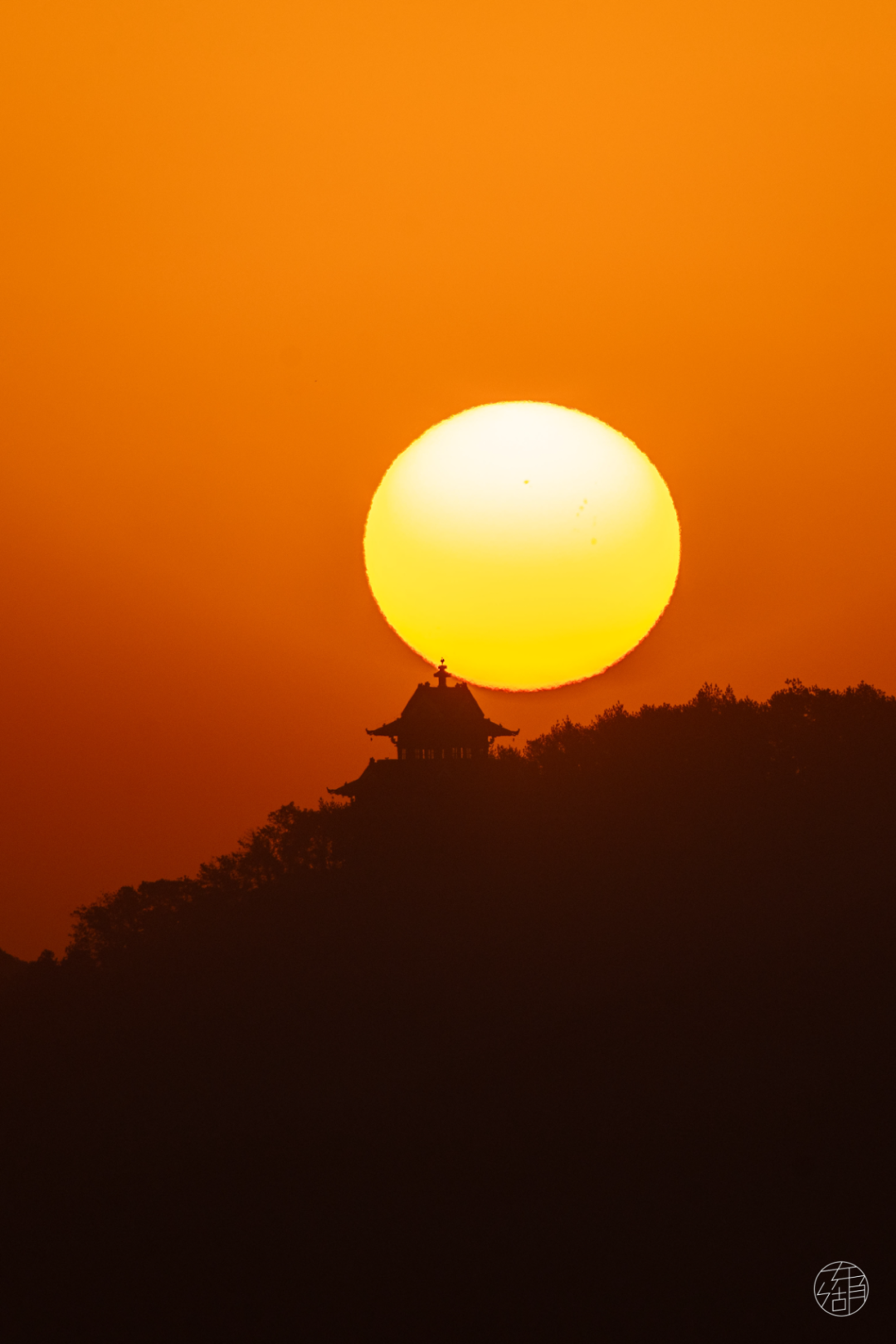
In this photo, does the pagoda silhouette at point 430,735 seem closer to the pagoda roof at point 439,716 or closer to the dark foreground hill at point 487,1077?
the pagoda roof at point 439,716

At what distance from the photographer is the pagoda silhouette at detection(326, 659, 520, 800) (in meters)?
50.6

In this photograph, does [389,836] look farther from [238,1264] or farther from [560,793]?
[238,1264]

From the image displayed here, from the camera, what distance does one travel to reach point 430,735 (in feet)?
168

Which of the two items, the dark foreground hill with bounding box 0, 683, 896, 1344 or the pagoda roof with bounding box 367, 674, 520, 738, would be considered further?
the pagoda roof with bounding box 367, 674, 520, 738

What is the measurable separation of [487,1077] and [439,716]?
1955cm

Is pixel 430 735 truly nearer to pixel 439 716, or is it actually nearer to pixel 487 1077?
pixel 439 716

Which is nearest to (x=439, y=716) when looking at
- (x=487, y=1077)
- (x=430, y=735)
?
(x=430, y=735)

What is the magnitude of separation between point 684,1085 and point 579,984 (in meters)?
4.39

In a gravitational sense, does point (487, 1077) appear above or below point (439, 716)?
below

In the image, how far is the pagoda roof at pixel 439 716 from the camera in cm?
5134

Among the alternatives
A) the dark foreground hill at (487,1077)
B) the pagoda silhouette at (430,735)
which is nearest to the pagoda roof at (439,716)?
the pagoda silhouette at (430,735)

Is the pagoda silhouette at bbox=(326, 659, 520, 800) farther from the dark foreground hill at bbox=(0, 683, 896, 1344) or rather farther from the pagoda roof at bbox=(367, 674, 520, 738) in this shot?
the dark foreground hill at bbox=(0, 683, 896, 1344)

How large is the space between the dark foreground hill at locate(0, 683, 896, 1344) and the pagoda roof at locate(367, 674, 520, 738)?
6.50 metres

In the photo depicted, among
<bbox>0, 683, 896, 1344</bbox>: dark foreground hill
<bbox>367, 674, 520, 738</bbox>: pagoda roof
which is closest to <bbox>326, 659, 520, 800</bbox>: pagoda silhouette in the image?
<bbox>367, 674, 520, 738</bbox>: pagoda roof
